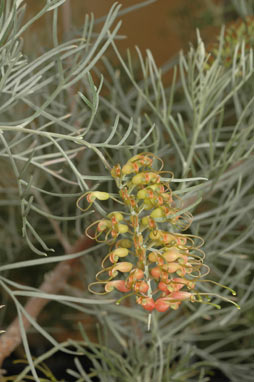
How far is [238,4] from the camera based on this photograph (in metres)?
0.50

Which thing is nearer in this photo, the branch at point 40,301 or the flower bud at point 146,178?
the flower bud at point 146,178

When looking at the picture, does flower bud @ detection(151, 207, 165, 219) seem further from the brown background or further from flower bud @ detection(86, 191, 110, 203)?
the brown background

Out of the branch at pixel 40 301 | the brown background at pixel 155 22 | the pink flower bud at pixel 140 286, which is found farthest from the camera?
the brown background at pixel 155 22

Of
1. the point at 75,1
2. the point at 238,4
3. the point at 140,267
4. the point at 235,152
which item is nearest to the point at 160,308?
the point at 140,267

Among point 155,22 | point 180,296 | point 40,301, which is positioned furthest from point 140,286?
point 155,22

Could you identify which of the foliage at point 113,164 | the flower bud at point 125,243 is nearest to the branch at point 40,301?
the foliage at point 113,164

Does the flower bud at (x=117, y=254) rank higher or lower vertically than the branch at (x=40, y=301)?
higher

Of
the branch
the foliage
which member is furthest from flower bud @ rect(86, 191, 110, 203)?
the branch

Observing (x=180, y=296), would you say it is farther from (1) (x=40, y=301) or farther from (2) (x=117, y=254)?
(1) (x=40, y=301)

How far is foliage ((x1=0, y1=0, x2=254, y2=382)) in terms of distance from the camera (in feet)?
0.82

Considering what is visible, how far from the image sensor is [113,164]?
0.27 meters

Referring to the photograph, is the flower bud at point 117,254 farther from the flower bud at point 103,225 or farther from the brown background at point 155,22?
the brown background at point 155,22

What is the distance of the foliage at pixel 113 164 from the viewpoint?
0.82 feet

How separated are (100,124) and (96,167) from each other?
157 mm
